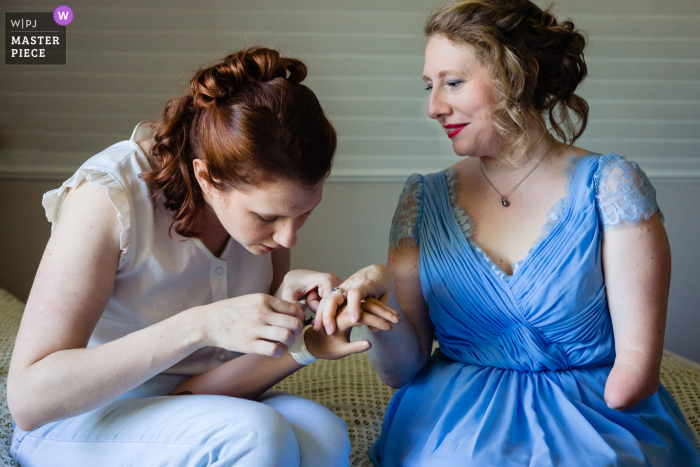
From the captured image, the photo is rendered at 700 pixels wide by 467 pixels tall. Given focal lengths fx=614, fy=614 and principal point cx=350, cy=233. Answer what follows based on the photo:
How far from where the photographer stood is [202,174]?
1092mm

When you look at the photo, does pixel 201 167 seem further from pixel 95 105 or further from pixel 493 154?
pixel 95 105

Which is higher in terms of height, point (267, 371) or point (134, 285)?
point (134, 285)

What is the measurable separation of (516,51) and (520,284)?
0.48 meters

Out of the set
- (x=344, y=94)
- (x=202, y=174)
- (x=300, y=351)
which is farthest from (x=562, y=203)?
(x=344, y=94)

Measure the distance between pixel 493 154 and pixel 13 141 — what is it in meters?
1.85

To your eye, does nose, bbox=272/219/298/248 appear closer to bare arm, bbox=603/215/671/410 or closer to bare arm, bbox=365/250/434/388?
bare arm, bbox=365/250/434/388

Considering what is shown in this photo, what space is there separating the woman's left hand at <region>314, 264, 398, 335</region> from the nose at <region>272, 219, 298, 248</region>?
4.9 inches

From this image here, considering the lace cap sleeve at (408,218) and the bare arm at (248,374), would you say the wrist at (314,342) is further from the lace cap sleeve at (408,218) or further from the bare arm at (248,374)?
the lace cap sleeve at (408,218)

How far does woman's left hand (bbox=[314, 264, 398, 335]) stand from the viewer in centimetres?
107

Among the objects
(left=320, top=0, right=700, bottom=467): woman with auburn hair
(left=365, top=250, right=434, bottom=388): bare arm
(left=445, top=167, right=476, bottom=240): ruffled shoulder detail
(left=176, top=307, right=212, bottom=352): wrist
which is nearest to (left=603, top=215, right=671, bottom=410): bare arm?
(left=320, top=0, right=700, bottom=467): woman with auburn hair

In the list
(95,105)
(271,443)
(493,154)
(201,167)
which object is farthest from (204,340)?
(95,105)

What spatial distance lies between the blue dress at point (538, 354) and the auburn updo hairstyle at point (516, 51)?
0.50ft

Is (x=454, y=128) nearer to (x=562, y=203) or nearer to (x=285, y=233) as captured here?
(x=562, y=203)

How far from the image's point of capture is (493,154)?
1.32 metres
